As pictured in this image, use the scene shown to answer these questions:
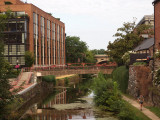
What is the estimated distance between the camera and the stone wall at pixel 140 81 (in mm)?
31572

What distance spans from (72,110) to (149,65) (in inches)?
453

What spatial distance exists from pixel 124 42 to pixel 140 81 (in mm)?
19348

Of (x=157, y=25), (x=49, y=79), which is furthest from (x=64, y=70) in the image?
(x=157, y=25)

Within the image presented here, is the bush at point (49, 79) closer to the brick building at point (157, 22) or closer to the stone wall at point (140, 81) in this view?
the stone wall at point (140, 81)

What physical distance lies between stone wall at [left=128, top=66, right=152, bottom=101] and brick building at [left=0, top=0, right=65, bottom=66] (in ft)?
107

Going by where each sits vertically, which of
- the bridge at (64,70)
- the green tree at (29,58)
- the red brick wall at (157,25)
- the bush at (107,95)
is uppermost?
the red brick wall at (157,25)

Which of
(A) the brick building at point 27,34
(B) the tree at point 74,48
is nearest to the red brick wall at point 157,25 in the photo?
(A) the brick building at point 27,34

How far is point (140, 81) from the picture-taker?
3362 centimetres

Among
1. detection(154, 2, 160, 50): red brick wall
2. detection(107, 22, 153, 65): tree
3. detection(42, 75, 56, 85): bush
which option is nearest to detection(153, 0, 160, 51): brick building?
detection(154, 2, 160, 50): red brick wall

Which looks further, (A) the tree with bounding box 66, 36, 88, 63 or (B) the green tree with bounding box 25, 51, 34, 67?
(A) the tree with bounding box 66, 36, 88, 63

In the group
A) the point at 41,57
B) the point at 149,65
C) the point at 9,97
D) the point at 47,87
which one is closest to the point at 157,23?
the point at 149,65

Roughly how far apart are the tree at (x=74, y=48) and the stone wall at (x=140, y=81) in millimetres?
64217

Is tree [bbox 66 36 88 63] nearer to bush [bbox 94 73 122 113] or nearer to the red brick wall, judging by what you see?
bush [bbox 94 73 122 113]

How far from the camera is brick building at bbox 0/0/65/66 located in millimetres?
62625
